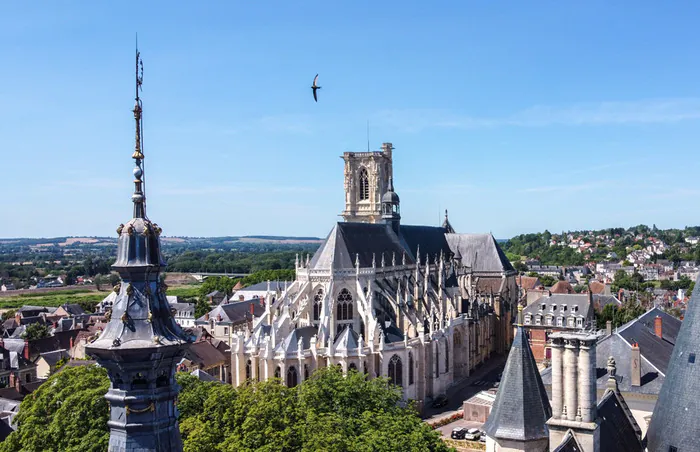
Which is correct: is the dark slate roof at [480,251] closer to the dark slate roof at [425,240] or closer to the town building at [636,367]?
the dark slate roof at [425,240]

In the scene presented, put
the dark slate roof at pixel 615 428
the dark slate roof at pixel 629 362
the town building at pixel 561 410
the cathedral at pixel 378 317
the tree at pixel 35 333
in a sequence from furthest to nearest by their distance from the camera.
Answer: the tree at pixel 35 333
the cathedral at pixel 378 317
the dark slate roof at pixel 629 362
the dark slate roof at pixel 615 428
the town building at pixel 561 410

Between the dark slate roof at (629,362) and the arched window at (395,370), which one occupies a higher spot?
the dark slate roof at (629,362)

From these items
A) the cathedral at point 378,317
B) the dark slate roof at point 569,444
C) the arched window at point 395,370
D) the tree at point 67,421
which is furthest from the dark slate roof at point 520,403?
the arched window at point 395,370

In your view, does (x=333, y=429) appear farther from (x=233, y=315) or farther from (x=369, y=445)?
(x=233, y=315)

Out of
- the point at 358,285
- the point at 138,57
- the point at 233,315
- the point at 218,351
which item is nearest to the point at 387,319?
the point at 358,285

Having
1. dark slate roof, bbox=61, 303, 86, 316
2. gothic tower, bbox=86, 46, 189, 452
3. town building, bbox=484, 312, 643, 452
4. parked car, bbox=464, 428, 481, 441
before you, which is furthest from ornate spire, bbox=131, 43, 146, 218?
dark slate roof, bbox=61, 303, 86, 316

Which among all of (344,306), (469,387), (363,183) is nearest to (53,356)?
(344,306)

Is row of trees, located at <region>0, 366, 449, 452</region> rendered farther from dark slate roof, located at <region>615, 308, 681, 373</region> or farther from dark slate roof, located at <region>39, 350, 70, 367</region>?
dark slate roof, located at <region>39, 350, 70, 367</region>
